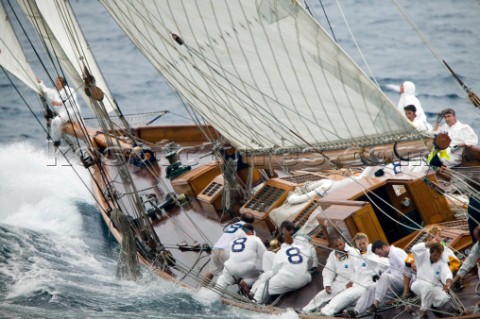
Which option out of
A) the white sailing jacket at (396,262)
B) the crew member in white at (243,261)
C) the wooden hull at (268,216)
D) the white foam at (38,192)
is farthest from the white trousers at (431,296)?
the white foam at (38,192)

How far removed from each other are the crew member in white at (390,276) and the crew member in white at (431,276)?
1.64ft

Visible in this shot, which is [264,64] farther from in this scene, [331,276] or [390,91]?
[390,91]

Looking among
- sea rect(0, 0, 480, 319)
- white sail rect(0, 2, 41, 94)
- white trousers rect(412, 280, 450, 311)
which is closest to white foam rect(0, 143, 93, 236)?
sea rect(0, 0, 480, 319)

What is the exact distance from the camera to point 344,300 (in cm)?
1755

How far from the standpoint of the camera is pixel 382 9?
4909 centimetres

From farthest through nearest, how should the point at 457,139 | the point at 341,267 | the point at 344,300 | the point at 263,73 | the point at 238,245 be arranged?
the point at 457,139 → the point at 238,245 → the point at 263,73 → the point at 341,267 → the point at 344,300

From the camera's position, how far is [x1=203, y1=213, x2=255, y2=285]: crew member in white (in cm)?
1989

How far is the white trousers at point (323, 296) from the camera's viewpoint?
59.0ft

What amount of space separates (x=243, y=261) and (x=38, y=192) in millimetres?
10789

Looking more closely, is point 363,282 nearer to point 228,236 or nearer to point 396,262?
point 396,262

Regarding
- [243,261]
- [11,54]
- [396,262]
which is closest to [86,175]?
[11,54]

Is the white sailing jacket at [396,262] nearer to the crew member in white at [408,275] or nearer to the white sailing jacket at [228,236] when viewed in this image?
the crew member in white at [408,275]

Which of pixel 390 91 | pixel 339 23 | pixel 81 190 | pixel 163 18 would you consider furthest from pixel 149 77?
pixel 163 18

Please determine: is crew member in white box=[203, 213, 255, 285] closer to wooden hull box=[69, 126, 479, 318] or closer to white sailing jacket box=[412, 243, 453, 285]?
wooden hull box=[69, 126, 479, 318]
